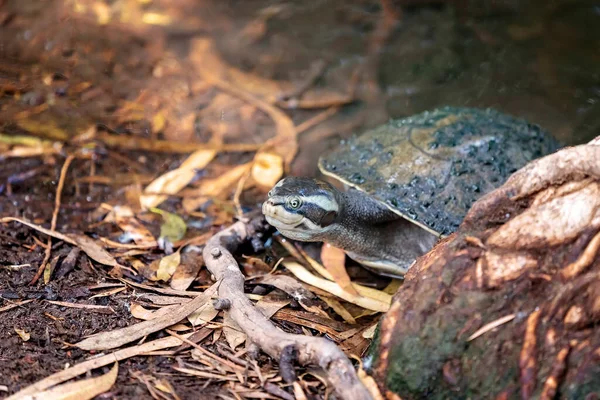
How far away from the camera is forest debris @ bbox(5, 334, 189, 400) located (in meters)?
2.45

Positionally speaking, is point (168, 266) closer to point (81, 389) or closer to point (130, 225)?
point (130, 225)

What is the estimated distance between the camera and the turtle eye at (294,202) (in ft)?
11.1

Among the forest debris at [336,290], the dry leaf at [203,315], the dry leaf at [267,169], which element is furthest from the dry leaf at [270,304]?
the dry leaf at [267,169]

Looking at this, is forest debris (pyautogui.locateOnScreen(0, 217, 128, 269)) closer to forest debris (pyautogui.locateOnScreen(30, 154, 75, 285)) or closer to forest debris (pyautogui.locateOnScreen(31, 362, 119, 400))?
forest debris (pyautogui.locateOnScreen(30, 154, 75, 285))

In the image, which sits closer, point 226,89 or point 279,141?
point 279,141

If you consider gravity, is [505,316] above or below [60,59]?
above

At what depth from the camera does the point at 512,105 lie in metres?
5.85

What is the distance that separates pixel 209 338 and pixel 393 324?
0.91 metres

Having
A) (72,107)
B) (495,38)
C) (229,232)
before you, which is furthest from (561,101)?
(72,107)

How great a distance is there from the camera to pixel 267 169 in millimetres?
4969

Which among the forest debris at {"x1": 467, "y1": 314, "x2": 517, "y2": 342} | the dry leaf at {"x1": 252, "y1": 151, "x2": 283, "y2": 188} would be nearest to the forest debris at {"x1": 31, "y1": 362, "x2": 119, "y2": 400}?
the forest debris at {"x1": 467, "y1": 314, "x2": 517, "y2": 342}

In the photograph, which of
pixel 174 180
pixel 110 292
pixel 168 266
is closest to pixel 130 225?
pixel 168 266

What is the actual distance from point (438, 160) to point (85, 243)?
7.20 ft

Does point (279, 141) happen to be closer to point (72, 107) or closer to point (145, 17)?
point (72, 107)
